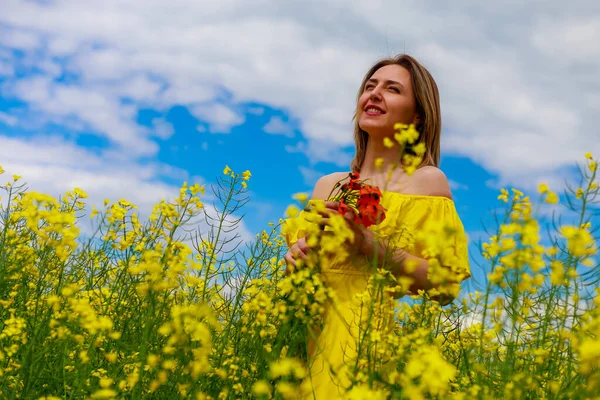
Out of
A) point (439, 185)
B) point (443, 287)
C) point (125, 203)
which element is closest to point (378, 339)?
point (443, 287)

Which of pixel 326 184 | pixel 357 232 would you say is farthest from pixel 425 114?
pixel 357 232

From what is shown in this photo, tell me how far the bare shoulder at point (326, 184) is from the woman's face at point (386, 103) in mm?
336

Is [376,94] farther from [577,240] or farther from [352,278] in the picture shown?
[577,240]

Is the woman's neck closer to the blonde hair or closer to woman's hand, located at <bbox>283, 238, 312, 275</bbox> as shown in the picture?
the blonde hair

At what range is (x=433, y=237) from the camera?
115cm

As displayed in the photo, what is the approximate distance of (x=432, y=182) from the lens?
238cm

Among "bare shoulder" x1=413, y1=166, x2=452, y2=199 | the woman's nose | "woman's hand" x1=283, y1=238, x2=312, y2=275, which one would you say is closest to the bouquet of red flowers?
"woman's hand" x1=283, y1=238, x2=312, y2=275

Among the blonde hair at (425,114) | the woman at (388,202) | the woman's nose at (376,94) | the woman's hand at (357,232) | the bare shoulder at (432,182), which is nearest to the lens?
the woman's hand at (357,232)

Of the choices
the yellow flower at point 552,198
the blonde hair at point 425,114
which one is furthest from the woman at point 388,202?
the yellow flower at point 552,198

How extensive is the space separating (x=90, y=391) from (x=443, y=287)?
4.16 ft

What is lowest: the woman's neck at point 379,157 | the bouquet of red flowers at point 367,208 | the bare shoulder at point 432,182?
the bouquet of red flowers at point 367,208

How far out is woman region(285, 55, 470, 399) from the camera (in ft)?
6.40

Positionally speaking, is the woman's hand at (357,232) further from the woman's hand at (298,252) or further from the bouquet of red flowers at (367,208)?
the woman's hand at (298,252)

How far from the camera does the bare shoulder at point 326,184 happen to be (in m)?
2.69
